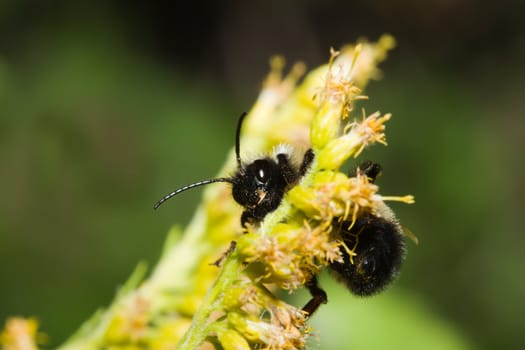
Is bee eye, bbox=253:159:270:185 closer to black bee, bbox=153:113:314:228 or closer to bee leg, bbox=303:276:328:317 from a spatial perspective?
black bee, bbox=153:113:314:228

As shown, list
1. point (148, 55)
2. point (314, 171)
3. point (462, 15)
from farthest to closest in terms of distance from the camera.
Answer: point (462, 15)
point (148, 55)
point (314, 171)

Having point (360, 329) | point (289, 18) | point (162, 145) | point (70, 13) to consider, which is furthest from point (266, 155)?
point (289, 18)

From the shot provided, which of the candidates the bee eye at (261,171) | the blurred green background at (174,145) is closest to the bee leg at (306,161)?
the bee eye at (261,171)

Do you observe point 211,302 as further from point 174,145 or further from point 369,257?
point 174,145

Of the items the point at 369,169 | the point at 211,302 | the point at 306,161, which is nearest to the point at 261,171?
the point at 306,161

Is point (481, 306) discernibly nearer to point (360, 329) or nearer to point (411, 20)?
point (360, 329)

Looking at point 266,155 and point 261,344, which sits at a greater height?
point 266,155

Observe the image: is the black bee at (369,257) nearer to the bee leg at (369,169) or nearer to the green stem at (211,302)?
the bee leg at (369,169)
